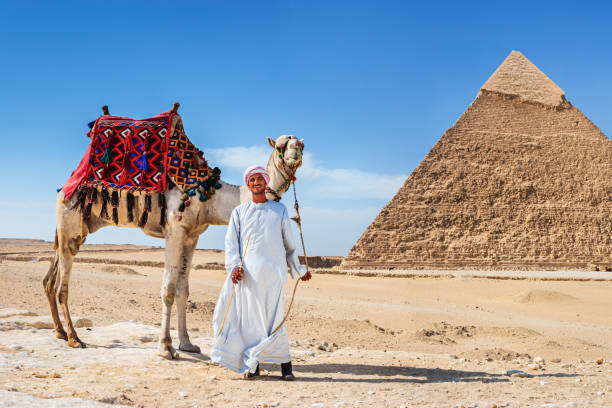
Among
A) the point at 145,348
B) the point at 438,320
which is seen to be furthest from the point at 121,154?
the point at 438,320

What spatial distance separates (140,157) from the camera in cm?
520

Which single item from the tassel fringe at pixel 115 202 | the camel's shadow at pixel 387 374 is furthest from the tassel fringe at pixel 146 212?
the camel's shadow at pixel 387 374

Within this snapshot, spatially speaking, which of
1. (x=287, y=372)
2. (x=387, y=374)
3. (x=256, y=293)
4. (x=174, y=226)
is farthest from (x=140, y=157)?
(x=387, y=374)

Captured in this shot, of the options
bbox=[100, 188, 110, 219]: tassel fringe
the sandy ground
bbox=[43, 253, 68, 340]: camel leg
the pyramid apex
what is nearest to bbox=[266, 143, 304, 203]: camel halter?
the sandy ground

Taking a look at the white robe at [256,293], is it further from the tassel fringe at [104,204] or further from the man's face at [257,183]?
the tassel fringe at [104,204]

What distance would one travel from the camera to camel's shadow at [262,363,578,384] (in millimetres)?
4246

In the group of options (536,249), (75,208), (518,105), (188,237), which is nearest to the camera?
(188,237)

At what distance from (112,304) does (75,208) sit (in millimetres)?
4388

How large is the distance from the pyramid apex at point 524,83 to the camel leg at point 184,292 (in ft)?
231

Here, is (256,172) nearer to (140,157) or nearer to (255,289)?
(255,289)

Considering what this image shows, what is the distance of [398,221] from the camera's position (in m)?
62.5

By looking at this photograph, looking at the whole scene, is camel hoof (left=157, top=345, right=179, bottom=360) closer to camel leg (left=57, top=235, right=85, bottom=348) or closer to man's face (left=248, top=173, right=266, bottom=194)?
camel leg (left=57, top=235, right=85, bottom=348)

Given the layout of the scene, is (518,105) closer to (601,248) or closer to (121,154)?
(601,248)

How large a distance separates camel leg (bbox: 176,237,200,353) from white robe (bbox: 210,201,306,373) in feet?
2.55
